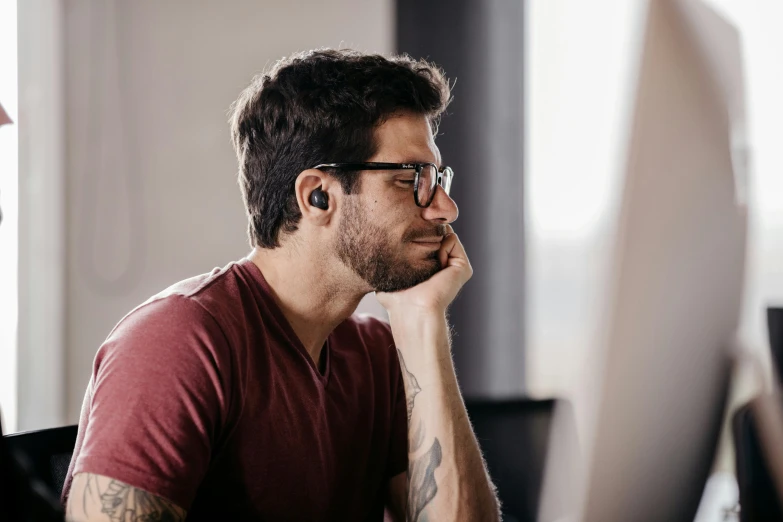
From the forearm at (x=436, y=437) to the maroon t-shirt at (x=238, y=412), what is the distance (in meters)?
0.10

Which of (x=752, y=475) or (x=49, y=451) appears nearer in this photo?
(x=49, y=451)

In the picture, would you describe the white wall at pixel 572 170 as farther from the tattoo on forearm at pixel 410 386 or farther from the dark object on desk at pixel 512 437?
the tattoo on forearm at pixel 410 386

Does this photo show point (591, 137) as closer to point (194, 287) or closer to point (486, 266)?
point (486, 266)

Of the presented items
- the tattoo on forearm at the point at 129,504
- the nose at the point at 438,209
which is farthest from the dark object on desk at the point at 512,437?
the tattoo on forearm at the point at 129,504

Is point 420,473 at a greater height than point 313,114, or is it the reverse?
point 313,114

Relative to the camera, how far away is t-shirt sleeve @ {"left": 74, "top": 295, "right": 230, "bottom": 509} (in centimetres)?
95

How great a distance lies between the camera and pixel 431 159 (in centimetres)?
137

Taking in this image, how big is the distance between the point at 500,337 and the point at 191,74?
1.35 m

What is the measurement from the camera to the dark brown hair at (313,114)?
1343 mm

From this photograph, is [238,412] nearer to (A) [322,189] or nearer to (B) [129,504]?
(B) [129,504]

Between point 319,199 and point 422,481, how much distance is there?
519mm

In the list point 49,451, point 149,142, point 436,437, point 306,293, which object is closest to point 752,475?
point 436,437

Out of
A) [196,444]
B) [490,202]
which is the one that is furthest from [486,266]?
[196,444]

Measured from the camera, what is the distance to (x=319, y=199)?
1.34 meters
